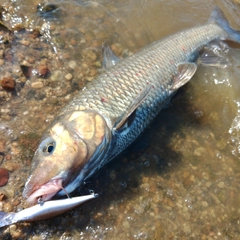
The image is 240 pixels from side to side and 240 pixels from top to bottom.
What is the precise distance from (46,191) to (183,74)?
2757 millimetres

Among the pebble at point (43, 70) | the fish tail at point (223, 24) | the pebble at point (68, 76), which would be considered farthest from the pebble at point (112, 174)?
the fish tail at point (223, 24)

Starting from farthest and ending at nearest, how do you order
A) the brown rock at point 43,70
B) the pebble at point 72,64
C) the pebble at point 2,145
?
1. the pebble at point 72,64
2. the brown rock at point 43,70
3. the pebble at point 2,145

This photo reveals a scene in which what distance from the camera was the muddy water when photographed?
12.1 ft

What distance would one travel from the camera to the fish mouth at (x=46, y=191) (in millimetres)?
2797

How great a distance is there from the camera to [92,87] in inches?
150

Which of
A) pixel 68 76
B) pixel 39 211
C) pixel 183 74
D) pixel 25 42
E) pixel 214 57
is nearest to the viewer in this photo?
pixel 39 211

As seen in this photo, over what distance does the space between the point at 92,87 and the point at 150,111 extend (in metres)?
0.85

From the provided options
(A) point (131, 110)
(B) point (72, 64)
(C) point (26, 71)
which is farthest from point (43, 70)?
(A) point (131, 110)

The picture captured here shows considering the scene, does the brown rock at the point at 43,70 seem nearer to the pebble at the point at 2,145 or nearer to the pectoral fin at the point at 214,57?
the pebble at the point at 2,145

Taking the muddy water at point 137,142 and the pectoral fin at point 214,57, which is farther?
the pectoral fin at point 214,57

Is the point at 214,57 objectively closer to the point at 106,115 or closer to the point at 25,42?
the point at 106,115

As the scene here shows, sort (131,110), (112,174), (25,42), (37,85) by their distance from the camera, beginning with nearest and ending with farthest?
1. (131,110)
2. (112,174)
3. (37,85)
4. (25,42)

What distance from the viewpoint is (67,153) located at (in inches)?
118

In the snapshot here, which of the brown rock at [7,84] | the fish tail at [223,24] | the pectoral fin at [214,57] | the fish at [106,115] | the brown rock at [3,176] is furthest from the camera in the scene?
the fish tail at [223,24]
